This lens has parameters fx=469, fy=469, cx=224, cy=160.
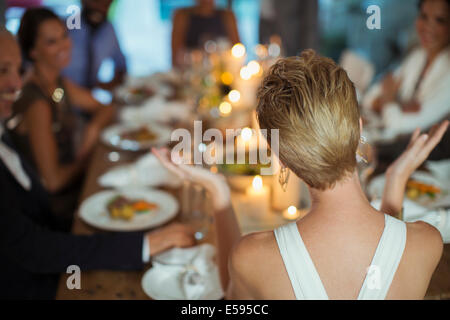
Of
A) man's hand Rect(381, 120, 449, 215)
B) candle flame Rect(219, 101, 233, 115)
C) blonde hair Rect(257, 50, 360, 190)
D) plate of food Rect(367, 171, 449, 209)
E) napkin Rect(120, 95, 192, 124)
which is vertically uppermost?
blonde hair Rect(257, 50, 360, 190)

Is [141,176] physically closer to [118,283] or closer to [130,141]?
[130,141]

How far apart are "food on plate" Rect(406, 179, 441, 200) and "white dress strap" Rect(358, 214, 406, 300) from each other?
2.55ft

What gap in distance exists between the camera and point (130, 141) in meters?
2.35

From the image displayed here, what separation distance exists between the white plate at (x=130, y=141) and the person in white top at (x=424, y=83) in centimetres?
114

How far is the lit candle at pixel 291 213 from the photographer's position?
4.99 feet

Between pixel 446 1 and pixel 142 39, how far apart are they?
6.01 metres

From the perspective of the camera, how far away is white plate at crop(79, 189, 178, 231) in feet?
5.20

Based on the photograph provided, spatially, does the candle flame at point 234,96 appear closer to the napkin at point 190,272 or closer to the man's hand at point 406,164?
the napkin at point 190,272

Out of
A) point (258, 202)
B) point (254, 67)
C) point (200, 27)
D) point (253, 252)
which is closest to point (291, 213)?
point (258, 202)

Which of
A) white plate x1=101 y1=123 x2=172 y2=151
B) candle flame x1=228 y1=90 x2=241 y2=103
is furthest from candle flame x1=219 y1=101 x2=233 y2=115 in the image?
white plate x1=101 y1=123 x2=172 y2=151

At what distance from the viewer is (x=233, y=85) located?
301 cm

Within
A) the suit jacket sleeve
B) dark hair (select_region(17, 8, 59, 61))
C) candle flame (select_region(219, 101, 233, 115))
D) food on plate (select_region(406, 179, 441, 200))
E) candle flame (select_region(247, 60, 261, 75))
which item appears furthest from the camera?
candle flame (select_region(247, 60, 261, 75))

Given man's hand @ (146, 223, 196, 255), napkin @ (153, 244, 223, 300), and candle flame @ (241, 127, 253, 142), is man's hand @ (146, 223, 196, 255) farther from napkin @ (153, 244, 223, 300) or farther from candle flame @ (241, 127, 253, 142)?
candle flame @ (241, 127, 253, 142)

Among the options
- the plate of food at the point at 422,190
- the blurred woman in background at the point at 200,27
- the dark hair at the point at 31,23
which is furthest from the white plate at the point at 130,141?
the blurred woman in background at the point at 200,27
